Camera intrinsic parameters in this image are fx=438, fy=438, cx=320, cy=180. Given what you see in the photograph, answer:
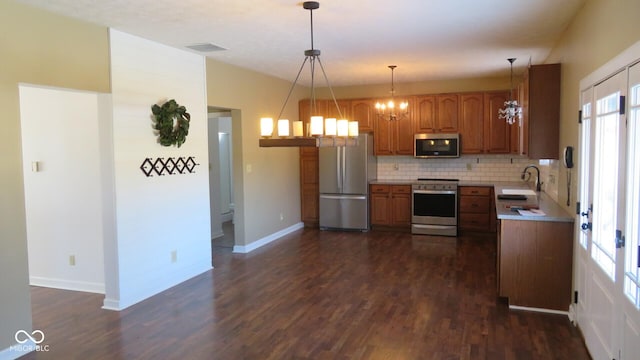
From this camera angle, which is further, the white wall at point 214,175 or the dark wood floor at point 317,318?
the white wall at point 214,175

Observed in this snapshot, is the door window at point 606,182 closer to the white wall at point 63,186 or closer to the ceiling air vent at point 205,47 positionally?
the ceiling air vent at point 205,47

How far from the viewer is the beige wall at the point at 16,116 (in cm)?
326

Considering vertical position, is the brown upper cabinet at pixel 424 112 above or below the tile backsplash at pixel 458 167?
above

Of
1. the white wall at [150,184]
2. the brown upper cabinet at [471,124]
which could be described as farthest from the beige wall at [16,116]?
the brown upper cabinet at [471,124]

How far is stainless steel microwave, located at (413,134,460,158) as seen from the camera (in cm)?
753

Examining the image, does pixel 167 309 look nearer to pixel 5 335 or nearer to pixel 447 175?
pixel 5 335

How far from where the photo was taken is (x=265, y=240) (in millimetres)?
7055

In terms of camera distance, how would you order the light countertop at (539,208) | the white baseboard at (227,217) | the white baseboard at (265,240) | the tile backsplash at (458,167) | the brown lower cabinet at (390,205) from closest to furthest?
the light countertop at (539,208) → the white baseboard at (265,240) → the tile backsplash at (458,167) → the brown lower cabinet at (390,205) → the white baseboard at (227,217)

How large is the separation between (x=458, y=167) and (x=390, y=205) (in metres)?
1.42

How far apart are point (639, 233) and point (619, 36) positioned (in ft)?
3.96

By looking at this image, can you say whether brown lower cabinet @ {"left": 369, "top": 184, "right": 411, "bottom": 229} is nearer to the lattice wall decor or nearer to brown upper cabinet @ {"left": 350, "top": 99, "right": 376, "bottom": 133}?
brown upper cabinet @ {"left": 350, "top": 99, "right": 376, "bottom": 133}

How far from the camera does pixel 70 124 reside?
15.4ft

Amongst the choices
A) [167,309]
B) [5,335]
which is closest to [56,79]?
[5,335]

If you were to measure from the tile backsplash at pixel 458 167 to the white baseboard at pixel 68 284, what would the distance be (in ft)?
17.2
